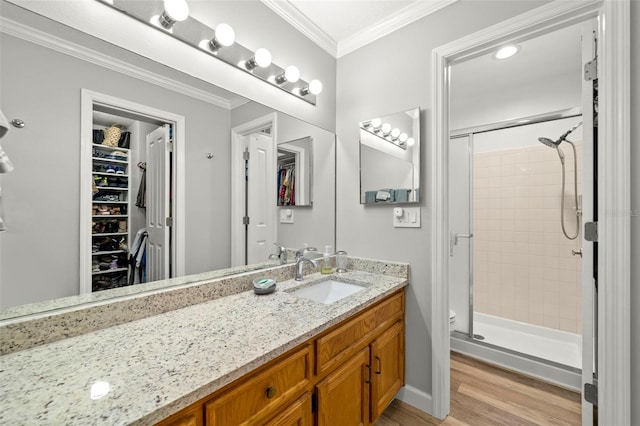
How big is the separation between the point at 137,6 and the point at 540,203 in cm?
323

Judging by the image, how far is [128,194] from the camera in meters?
1.05

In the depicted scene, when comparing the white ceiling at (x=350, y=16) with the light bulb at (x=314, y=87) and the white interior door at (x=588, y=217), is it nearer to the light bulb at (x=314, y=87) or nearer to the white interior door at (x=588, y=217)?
the light bulb at (x=314, y=87)

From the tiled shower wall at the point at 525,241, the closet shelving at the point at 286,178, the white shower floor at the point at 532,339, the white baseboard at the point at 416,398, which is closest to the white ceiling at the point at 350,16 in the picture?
the closet shelving at the point at 286,178

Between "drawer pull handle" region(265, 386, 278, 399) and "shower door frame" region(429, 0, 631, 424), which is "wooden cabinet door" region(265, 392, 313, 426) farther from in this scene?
"shower door frame" region(429, 0, 631, 424)

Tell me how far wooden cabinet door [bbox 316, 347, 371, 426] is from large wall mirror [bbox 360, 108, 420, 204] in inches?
36.3

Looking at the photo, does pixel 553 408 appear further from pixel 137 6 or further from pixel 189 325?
pixel 137 6

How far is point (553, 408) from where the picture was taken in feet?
5.41

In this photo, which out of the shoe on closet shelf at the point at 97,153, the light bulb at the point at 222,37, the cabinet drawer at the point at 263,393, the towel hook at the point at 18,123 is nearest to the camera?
the cabinet drawer at the point at 263,393

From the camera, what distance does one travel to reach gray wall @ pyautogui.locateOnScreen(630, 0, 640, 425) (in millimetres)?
→ 1138

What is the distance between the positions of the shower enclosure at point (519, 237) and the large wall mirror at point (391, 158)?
3.97ft

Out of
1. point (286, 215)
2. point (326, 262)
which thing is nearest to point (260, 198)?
point (286, 215)

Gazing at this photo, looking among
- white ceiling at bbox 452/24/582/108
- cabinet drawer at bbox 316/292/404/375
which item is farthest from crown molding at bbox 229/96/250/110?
white ceiling at bbox 452/24/582/108

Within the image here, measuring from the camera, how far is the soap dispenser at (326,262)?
5.96 feet

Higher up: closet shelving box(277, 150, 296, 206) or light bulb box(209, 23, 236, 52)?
light bulb box(209, 23, 236, 52)
